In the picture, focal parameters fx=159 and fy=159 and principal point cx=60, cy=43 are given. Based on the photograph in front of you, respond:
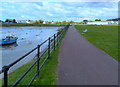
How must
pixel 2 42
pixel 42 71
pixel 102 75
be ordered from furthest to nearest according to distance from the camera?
pixel 2 42, pixel 42 71, pixel 102 75

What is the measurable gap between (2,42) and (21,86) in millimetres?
19626

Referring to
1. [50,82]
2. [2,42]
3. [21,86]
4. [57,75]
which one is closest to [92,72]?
[57,75]

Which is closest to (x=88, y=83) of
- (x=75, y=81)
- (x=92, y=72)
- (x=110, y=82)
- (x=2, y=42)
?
(x=75, y=81)

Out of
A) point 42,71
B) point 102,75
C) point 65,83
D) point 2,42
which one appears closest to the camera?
point 65,83

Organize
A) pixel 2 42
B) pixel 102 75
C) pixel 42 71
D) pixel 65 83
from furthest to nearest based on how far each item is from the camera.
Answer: pixel 2 42 → pixel 42 71 → pixel 102 75 → pixel 65 83

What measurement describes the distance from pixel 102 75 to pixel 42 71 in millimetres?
2215

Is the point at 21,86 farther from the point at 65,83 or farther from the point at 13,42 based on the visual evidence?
the point at 13,42

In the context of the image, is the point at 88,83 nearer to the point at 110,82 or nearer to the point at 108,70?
the point at 110,82

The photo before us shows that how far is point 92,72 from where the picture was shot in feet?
19.0

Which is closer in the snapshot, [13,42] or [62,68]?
[62,68]

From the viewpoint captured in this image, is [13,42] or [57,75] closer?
[57,75]


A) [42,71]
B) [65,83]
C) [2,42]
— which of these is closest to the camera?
[65,83]

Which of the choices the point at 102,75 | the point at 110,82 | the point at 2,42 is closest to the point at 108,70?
the point at 102,75

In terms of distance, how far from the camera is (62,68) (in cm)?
631
